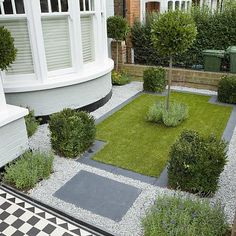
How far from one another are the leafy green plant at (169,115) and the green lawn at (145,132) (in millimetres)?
150

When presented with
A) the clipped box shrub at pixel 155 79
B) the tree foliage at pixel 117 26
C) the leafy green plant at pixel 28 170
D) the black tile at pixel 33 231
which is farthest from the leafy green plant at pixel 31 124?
the tree foliage at pixel 117 26

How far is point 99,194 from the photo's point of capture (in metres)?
4.54

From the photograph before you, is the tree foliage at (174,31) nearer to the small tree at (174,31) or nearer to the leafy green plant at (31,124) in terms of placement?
the small tree at (174,31)

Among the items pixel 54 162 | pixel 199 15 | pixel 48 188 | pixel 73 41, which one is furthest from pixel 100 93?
pixel 199 15

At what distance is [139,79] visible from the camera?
1073 centimetres

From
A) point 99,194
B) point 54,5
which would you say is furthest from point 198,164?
point 54,5

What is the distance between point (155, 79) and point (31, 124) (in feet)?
14.2

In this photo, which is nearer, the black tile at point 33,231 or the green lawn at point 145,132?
the black tile at point 33,231

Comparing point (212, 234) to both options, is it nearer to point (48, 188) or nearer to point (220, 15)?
point (48, 188)

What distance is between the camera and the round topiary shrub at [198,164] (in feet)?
13.4

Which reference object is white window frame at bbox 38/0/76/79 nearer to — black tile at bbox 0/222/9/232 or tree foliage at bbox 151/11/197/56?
tree foliage at bbox 151/11/197/56

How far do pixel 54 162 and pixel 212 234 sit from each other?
3245 mm

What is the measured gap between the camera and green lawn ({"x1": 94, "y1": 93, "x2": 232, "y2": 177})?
17.9 ft

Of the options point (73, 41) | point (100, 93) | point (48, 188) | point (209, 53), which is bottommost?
point (48, 188)
